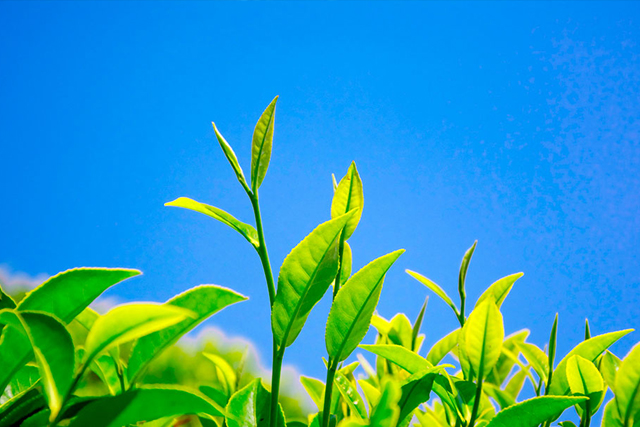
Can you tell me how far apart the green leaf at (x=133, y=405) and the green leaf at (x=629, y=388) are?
0.72 meters

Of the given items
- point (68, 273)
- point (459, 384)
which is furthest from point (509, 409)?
point (68, 273)

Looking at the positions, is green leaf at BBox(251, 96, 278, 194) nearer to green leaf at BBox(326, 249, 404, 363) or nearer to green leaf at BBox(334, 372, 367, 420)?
green leaf at BBox(326, 249, 404, 363)

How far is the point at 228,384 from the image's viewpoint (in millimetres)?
984

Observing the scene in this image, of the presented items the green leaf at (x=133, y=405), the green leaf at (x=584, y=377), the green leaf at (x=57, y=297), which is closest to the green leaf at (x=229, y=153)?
the green leaf at (x=57, y=297)

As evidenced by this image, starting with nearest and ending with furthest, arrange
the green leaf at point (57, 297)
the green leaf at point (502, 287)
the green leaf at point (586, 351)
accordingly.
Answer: the green leaf at point (57, 297) → the green leaf at point (586, 351) → the green leaf at point (502, 287)

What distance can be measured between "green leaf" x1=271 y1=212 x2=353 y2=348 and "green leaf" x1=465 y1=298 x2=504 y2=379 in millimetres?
313

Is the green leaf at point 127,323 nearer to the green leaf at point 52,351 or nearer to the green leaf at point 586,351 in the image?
the green leaf at point 52,351

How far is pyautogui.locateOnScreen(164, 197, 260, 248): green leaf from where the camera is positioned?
29.8 inches

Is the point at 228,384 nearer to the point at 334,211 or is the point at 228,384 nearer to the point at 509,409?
the point at 334,211

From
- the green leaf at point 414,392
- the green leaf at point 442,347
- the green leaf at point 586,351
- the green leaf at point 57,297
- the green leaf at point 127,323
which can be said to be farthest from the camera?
the green leaf at point 442,347

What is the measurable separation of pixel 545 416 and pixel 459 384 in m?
A: 0.23

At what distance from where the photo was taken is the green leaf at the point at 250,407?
680 millimetres

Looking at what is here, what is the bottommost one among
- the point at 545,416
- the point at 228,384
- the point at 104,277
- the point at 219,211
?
the point at 545,416

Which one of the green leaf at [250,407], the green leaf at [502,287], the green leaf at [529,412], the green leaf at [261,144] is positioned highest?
the green leaf at [261,144]
